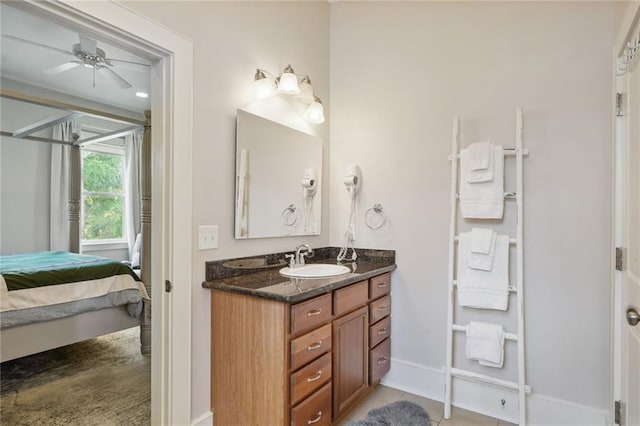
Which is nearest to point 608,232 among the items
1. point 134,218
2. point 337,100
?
point 337,100

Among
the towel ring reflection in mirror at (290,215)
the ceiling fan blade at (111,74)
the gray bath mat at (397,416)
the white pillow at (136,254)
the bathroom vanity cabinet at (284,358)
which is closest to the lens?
the bathroom vanity cabinet at (284,358)

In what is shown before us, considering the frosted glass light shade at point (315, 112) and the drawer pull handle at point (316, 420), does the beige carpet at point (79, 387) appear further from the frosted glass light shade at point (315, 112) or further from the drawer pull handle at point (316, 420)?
the frosted glass light shade at point (315, 112)

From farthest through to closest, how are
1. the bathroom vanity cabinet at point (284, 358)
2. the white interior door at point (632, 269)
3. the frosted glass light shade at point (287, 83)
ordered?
the frosted glass light shade at point (287, 83) < the bathroom vanity cabinet at point (284, 358) < the white interior door at point (632, 269)

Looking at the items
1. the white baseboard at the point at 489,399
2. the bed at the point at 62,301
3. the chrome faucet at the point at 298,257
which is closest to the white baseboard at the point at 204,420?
the chrome faucet at the point at 298,257

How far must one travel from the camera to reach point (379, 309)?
7.54 ft

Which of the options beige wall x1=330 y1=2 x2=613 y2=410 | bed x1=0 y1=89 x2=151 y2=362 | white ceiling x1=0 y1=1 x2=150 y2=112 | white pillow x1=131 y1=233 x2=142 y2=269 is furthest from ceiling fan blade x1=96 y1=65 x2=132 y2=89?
white pillow x1=131 y1=233 x2=142 y2=269

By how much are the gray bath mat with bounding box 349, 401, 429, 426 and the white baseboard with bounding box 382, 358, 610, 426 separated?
0.68 feet

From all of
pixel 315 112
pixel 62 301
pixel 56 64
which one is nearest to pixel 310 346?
pixel 315 112

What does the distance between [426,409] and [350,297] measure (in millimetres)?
974

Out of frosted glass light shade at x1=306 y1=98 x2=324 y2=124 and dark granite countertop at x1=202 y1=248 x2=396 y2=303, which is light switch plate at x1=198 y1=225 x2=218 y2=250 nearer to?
Result: dark granite countertop at x1=202 y1=248 x2=396 y2=303

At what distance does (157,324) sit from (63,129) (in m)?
4.16

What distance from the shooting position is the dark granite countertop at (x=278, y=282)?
5.03 ft

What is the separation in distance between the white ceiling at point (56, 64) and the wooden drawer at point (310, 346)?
223cm

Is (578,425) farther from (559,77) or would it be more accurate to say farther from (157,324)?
(157,324)
